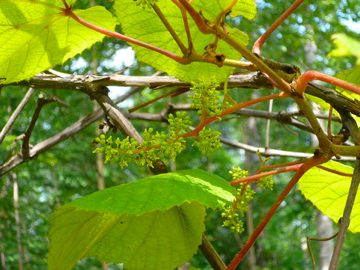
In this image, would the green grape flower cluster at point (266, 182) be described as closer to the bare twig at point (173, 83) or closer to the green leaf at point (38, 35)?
the bare twig at point (173, 83)

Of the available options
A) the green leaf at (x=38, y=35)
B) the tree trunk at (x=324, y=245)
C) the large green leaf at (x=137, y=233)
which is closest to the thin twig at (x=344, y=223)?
the large green leaf at (x=137, y=233)

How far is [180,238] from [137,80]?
1.44 ft

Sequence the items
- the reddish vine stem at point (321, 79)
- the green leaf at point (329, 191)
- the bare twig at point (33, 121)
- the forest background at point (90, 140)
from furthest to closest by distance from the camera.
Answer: the forest background at point (90, 140)
the bare twig at point (33, 121)
the green leaf at point (329, 191)
the reddish vine stem at point (321, 79)

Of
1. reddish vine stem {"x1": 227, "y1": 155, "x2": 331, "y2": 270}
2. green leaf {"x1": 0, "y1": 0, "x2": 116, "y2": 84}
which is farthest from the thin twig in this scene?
green leaf {"x1": 0, "y1": 0, "x2": 116, "y2": 84}

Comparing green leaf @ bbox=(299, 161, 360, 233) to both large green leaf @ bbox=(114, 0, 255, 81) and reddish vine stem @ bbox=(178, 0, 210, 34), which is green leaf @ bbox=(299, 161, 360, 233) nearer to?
large green leaf @ bbox=(114, 0, 255, 81)

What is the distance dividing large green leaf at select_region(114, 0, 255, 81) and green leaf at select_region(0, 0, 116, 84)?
85 millimetres

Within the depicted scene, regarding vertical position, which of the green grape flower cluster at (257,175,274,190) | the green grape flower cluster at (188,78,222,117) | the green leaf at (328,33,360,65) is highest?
the green leaf at (328,33,360,65)

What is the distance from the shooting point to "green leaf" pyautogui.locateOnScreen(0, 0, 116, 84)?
2.79 ft

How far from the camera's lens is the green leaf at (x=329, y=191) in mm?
1063

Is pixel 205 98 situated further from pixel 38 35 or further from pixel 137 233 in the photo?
pixel 38 35

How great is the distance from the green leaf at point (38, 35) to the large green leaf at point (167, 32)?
0.09 m

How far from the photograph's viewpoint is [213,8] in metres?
0.81

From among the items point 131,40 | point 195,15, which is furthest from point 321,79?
point 131,40

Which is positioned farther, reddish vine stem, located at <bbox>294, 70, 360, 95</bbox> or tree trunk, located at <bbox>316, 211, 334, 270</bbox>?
tree trunk, located at <bbox>316, 211, 334, 270</bbox>
